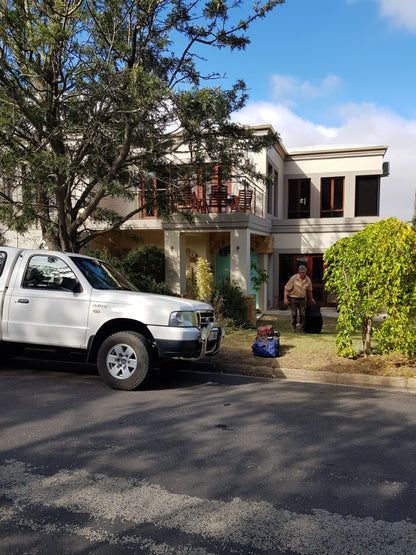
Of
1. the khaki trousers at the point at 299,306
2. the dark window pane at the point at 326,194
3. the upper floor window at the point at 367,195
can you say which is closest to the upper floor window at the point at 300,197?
the dark window pane at the point at 326,194

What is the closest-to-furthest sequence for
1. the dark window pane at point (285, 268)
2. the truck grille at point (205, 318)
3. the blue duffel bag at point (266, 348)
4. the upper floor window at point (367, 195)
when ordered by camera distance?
the truck grille at point (205, 318) < the blue duffel bag at point (266, 348) < the dark window pane at point (285, 268) < the upper floor window at point (367, 195)

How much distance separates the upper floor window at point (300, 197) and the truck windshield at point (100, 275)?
14.4 meters

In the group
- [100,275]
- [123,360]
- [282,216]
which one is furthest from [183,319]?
[282,216]

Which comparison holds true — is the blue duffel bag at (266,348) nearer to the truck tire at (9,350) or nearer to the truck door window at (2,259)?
the truck tire at (9,350)

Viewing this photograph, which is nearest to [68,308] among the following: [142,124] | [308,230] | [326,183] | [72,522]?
[72,522]

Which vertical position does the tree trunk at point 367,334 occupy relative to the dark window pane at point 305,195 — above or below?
below

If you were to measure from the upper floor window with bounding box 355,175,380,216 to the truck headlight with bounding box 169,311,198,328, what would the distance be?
50.1 feet

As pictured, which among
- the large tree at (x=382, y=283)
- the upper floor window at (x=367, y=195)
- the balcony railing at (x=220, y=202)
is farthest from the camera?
the upper floor window at (x=367, y=195)

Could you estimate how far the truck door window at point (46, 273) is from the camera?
6.62 m

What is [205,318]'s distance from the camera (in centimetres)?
676

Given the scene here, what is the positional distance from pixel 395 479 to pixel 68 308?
15.5 feet

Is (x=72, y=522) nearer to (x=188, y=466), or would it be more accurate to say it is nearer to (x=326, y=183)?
(x=188, y=466)

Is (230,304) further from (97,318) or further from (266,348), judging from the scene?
(97,318)

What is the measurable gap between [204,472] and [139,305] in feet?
9.76
